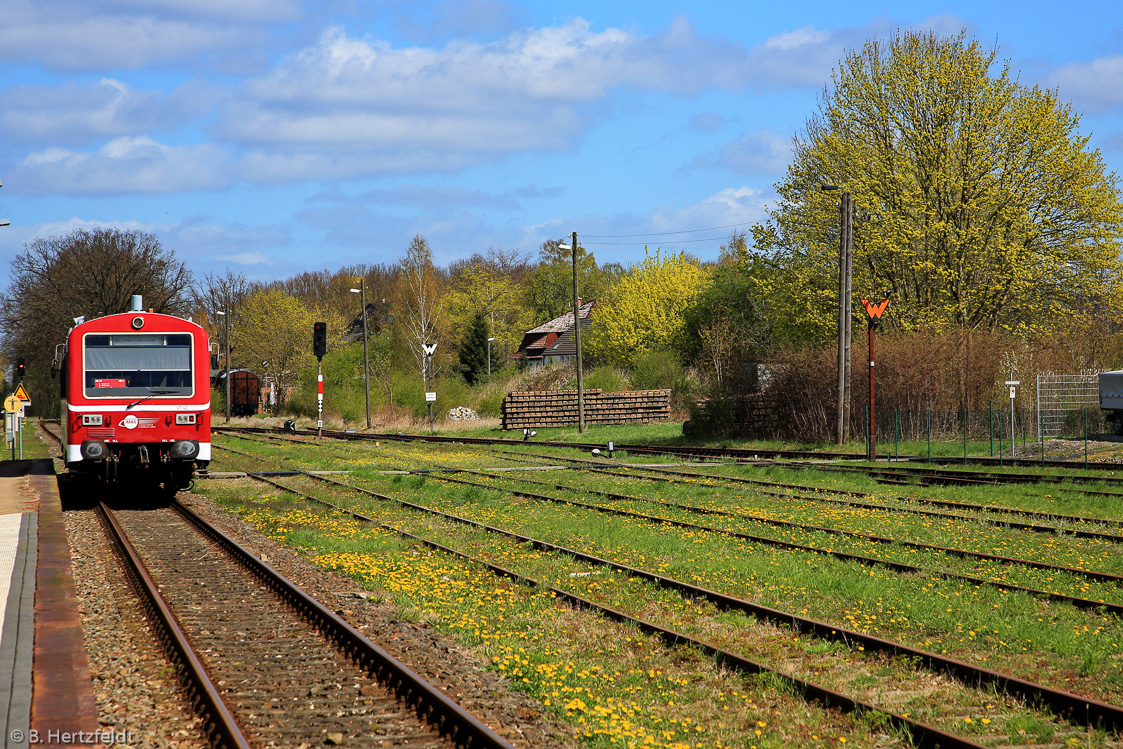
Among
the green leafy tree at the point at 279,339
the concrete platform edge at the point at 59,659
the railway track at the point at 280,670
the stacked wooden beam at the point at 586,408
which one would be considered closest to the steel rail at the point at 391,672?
Result: the railway track at the point at 280,670

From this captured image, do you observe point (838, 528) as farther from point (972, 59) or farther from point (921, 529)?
point (972, 59)

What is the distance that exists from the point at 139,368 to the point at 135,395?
1.60 ft

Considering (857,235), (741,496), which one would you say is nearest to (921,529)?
(741,496)

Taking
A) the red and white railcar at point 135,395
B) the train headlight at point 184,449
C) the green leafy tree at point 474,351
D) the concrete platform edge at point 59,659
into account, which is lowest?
the concrete platform edge at point 59,659

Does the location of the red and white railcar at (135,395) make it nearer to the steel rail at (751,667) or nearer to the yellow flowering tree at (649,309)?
the steel rail at (751,667)

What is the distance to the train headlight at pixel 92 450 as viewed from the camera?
54.4 ft

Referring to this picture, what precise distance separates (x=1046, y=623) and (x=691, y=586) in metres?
3.14

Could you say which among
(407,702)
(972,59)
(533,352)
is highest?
(972,59)

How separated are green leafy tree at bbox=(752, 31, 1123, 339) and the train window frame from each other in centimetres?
2488

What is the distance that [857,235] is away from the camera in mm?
35969

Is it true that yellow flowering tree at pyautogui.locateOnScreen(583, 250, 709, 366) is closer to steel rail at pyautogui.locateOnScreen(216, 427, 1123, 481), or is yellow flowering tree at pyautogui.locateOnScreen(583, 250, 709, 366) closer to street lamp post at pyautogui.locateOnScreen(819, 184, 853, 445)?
steel rail at pyautogui.locateOnScreen(216, 427, 1123, 481)

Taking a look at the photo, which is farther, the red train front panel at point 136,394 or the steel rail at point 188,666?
the red train front panel at point 136,394

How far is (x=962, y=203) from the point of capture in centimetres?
3519

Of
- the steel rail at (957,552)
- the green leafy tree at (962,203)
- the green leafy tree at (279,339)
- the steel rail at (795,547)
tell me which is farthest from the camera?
the green leafy tree at (279,339)
